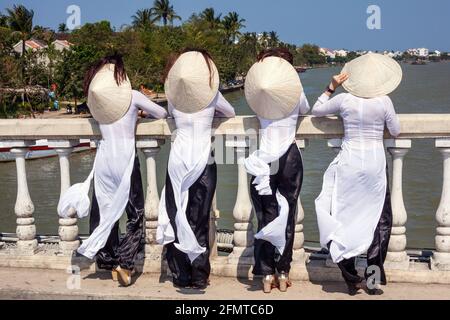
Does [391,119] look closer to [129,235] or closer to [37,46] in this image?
[129,235]

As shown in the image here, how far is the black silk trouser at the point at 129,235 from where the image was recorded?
510 centimetres

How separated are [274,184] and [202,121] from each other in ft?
2.27

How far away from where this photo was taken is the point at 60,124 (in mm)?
5422

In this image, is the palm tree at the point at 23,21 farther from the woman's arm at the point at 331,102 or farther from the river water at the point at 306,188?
the woman's arm at the point at 331,102

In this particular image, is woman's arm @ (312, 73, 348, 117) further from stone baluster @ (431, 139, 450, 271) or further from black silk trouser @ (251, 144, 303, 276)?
stone baluster @ (431, 139, 450, 271)

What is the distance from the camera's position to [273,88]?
4633mm

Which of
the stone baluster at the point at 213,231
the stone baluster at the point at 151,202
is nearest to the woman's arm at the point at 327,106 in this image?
the stone baluster at the point at 213,231

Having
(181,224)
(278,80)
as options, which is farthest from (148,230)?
(278,80)

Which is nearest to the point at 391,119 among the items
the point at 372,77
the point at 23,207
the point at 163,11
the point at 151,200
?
the point at 372,77

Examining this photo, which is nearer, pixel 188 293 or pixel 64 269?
pixel 188 293

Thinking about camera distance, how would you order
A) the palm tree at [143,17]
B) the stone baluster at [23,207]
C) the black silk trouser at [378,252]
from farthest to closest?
the palm tree at [143,17], the stone baluster at [23,207], the black silk trouser at [378,252]

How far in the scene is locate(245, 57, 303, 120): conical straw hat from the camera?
4648 millimetres

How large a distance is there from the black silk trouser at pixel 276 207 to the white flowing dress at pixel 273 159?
0.15ft
